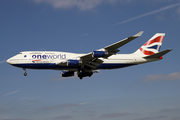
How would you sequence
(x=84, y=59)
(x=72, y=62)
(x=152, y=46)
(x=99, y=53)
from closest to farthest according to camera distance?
(x=99, y=53), (x=72, y=62), (x=84, y=59), (x=152, y=46)

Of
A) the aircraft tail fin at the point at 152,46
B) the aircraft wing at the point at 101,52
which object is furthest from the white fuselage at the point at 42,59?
the aircraft tail fin at the point at 152,46

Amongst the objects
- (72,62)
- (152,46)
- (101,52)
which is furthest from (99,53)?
(152,46)

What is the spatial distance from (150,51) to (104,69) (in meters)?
11.3

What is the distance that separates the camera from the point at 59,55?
4841cm

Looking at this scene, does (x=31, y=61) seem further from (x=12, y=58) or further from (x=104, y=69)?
(x=104, y=69)

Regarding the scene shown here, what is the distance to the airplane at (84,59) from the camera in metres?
43.2

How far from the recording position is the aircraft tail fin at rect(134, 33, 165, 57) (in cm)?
5404

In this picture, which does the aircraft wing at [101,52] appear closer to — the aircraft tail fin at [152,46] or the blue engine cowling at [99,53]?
the blue engine cowling at [99,53]

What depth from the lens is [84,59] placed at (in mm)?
46156

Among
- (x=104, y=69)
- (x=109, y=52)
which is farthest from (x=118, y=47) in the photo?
(x=104, y=69)

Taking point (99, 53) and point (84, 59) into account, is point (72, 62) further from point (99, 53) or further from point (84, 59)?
point (99, 53)

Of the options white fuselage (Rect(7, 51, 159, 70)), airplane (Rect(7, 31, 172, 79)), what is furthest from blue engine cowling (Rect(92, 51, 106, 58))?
white fuselage (Rect(7, 51, 159, 70))

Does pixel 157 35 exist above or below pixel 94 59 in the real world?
above

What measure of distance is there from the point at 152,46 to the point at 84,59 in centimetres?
1728
